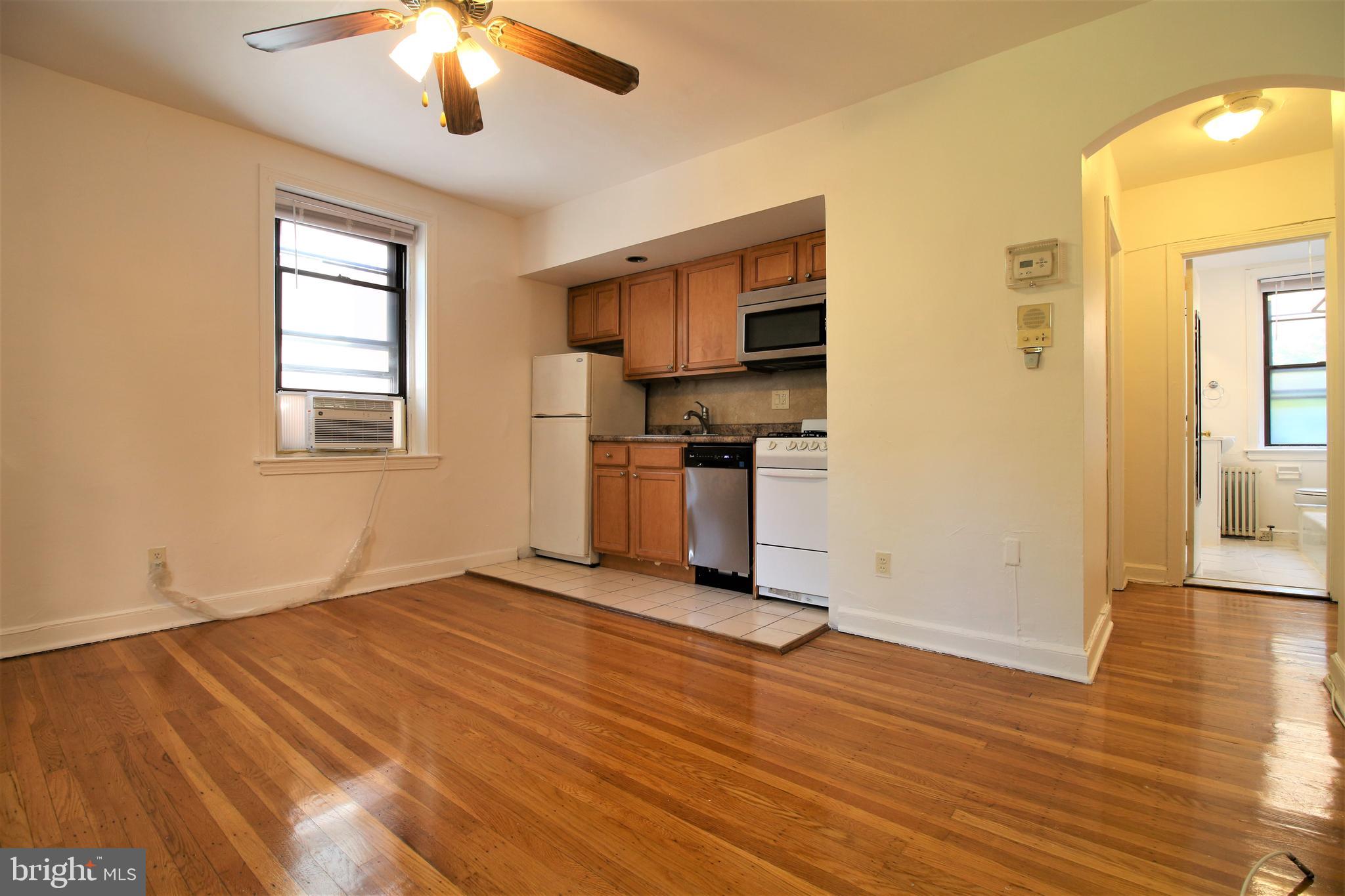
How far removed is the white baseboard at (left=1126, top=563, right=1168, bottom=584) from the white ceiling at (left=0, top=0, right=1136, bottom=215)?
3.31 m

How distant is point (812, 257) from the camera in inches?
140

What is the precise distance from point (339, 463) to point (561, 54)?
2721 mm

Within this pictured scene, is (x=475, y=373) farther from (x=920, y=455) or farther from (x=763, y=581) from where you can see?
(x=920, y=455)

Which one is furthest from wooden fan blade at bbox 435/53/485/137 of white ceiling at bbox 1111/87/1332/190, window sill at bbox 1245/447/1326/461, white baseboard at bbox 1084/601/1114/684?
window sill at bbox 1245/447/1326/461

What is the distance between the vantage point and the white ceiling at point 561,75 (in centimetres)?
232

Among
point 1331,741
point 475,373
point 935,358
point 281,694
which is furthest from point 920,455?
point 475,373

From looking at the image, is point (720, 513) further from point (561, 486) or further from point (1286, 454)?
point (1286, 454)

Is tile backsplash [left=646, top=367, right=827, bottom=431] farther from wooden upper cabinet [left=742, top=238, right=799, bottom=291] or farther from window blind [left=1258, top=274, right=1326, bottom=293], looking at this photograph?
window blind [left=1258, top=274, right=1326, bottom=293]

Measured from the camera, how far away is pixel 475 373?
4.40 meters

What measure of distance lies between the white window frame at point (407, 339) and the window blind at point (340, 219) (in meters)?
0.04

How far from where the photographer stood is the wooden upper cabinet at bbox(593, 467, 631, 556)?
13.9 ft

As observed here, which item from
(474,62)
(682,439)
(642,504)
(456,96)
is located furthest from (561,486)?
(474,62)

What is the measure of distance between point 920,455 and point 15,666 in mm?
3944

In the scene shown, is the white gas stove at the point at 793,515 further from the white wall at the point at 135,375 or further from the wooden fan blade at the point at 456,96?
the white wall at the point at 135,375
